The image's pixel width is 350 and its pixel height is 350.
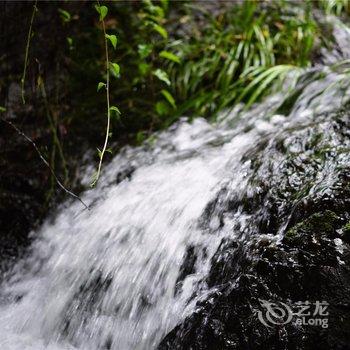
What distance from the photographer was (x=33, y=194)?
3.06 meters

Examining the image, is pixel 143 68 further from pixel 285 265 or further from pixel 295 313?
pixel 295 313

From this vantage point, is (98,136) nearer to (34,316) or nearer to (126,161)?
(126,161)

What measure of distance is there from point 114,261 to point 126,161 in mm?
1019

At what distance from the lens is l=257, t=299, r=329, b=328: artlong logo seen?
1.46 metres

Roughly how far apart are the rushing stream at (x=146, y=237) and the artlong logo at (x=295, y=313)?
0.32m

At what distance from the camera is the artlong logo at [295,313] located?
1.46m

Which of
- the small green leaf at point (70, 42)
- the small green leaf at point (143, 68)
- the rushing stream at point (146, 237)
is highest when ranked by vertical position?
the small green leaf at point (70, 42)

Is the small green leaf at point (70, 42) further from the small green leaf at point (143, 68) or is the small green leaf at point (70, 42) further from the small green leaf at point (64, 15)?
the small green leaf at point (143, 68)

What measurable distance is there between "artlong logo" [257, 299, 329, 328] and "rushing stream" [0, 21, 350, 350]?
0.32 m

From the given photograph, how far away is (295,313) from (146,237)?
99cm

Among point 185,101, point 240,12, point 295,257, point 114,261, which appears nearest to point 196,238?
point 114,261

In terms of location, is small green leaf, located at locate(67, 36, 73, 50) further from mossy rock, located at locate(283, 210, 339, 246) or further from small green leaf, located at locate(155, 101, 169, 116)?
mossy rock, located at locate(283, 210, 339, 246)

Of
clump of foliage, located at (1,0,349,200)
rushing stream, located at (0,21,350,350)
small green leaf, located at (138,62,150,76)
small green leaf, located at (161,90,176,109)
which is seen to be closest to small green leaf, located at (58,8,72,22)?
clump of foliage, located at (1,0,349,200)

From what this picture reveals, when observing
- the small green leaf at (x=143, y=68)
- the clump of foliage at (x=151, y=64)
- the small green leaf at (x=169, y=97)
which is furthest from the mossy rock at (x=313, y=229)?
the small green leaf at (x=143, y=68)
